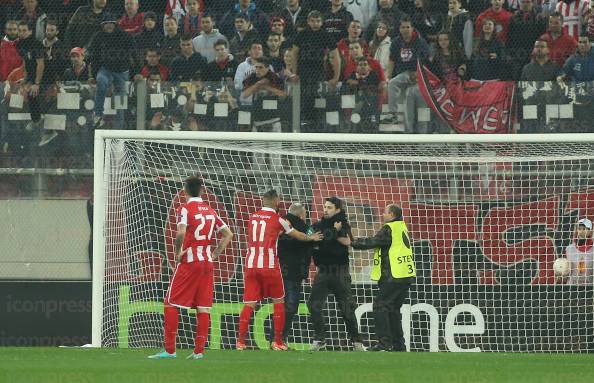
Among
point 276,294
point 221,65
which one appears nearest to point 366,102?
point 221,65

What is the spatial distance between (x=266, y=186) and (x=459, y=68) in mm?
2827

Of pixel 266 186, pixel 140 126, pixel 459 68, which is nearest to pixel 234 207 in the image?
pixel 266 186

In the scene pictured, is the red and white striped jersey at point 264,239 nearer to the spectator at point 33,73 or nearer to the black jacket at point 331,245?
the black jacket at point 331,245

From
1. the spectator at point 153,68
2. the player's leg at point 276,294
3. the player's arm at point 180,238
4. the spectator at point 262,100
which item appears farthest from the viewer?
the spectator at point 153,68

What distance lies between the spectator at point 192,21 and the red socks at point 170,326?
548 cm

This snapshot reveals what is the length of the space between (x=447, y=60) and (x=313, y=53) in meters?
1.62

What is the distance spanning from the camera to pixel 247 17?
49.1ft

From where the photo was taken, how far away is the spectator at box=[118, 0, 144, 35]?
577 inches

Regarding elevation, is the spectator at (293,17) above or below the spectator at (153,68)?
above

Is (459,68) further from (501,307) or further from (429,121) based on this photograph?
(501,307)

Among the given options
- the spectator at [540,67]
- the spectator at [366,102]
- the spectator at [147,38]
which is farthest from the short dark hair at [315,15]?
the spectator at [540,67]

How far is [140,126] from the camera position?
43.9ft

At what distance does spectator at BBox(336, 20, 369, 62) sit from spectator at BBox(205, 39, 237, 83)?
130cm

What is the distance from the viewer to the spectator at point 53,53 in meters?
14.0
